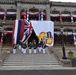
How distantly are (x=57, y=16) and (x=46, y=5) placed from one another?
4180 mm

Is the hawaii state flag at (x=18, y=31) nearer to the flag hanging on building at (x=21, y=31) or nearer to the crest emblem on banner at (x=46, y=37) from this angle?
the flag hanging on building at (x=21, y=31)

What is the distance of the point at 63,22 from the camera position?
39.8 m

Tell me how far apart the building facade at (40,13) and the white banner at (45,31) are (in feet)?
14.3

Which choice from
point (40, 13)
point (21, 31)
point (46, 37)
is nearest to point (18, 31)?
point (21, 31)

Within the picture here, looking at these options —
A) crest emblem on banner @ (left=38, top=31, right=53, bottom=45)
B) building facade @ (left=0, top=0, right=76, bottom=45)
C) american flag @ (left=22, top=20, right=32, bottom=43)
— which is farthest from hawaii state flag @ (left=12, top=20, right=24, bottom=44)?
building facade @ (left=0, top=0, right=76, bottom=45)

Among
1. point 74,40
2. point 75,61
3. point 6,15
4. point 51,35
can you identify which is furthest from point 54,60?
point 6,15

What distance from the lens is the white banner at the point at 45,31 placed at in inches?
1315

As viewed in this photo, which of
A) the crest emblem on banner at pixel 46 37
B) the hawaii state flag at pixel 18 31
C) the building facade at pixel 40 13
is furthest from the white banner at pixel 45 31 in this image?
the building facade at pixel 40 13

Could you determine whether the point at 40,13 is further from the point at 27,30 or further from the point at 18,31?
the point at 18,31

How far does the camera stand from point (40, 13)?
38938mm

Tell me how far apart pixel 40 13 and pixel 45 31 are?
6926 millimetres

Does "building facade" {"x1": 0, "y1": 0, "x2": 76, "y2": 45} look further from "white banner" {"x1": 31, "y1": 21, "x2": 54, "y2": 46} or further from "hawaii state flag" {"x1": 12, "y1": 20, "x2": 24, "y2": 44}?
"hawaii state flag" {"x1": 12, "y1": 20, "x2": 24, "y2": 44}

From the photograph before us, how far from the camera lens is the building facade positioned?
38844 millimetres

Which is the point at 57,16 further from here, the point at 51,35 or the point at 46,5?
the point at 51,35
